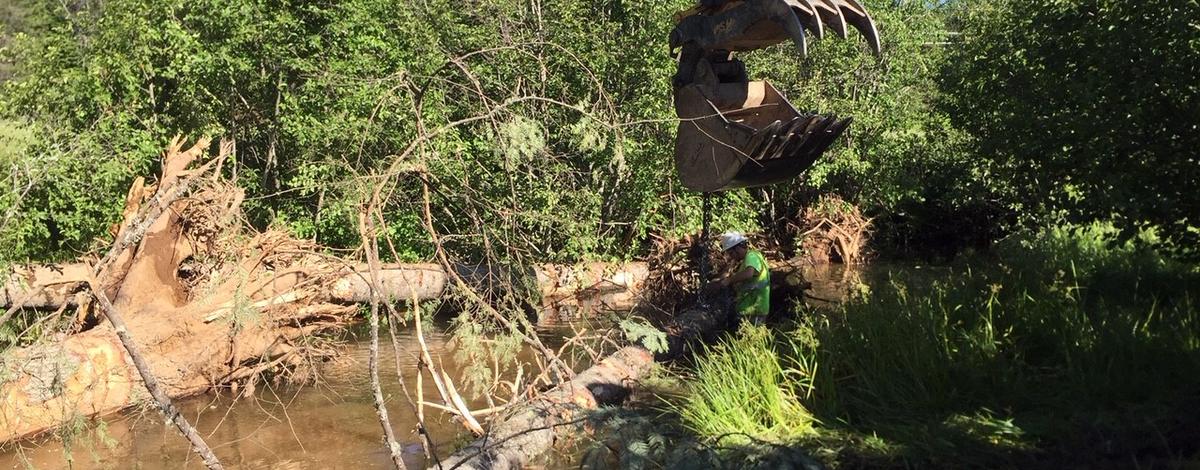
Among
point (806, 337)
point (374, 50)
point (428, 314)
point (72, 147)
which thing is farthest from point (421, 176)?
point (374, 50)

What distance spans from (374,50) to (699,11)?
7.50m

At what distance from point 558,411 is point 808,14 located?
3388mm

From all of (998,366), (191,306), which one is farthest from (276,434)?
(998,366)

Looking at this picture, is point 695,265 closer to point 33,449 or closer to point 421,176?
point 421,176

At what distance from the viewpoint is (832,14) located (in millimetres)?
7387

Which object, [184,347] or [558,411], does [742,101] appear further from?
[184,347]

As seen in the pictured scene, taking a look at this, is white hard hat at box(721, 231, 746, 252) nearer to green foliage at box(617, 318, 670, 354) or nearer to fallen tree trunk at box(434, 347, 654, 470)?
fallen tree trunk at box(434, 347, 654, 470)

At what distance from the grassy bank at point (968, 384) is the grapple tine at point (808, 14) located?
6.79 feet

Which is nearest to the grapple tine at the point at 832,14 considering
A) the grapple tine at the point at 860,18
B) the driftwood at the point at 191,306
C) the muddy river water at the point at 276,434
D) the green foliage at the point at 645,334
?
the grapple tine at the point at 860,18

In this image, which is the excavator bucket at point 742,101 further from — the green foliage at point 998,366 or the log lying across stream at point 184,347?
the log lying across stream at point 184,347

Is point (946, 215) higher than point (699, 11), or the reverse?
point (699, 11)

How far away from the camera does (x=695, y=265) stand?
10336 millimetres

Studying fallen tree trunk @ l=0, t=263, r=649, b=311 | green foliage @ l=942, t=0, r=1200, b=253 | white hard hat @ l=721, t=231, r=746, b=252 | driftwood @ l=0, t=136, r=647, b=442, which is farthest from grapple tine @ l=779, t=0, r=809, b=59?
fallen tree trunk @ l=0, t=263, r=649, b=311

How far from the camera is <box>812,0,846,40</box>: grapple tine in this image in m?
7.27
